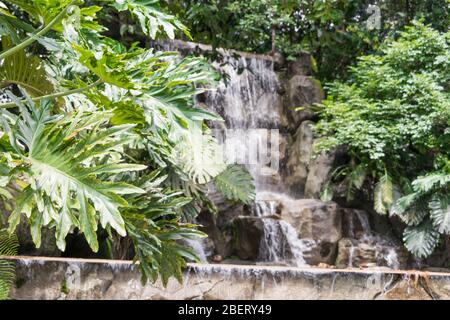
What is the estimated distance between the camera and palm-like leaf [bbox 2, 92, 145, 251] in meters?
2.08

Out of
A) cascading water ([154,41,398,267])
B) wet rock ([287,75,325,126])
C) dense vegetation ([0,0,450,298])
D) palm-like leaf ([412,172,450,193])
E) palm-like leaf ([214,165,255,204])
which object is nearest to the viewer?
dense vegetation ([0,0,450,298])

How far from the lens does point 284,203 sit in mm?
8594

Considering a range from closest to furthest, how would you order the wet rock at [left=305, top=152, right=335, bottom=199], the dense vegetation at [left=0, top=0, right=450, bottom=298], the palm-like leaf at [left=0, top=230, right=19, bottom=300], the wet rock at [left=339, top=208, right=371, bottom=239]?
the dense vegetation at [left=0, top=0, right=450, bottom=298] → the palm-like leaf at [left=0, top=230, right=19, bottom=300] → the wet rock at [left=339, top=208, right=371, bottom=239] → the wet rock at [left=305, top=152, right=335, bottom=199]

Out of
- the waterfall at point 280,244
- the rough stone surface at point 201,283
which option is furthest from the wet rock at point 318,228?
the rough stone surface at point 201,283

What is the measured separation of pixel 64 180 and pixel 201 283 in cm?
180

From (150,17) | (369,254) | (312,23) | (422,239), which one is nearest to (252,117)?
(312,23)

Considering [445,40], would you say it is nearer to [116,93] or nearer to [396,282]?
[396,282]

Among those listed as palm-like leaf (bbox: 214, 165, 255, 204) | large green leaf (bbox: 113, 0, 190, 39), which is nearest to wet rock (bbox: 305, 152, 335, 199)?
palm-like leaf (bbox: 214, 165, 255, 204)

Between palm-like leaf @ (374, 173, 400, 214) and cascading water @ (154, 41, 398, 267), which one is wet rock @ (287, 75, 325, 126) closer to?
cascading water @ (154, 41, 398, 267)

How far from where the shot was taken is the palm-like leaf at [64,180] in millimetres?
2080

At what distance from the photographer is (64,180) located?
212cm

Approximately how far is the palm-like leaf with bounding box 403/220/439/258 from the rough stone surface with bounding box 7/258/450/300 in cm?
378
